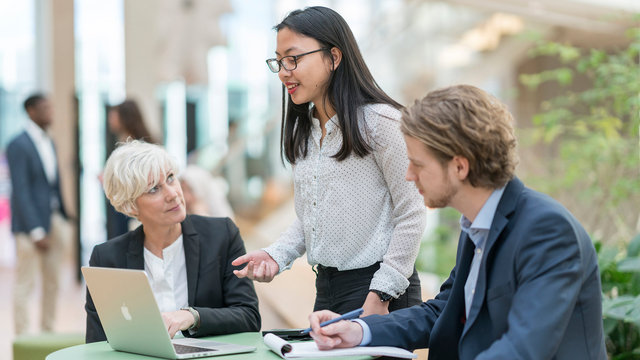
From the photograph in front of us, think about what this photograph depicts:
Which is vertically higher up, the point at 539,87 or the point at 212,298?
the point at 539,87

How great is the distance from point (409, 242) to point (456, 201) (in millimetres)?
446

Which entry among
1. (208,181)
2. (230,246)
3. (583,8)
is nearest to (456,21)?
(583,8)

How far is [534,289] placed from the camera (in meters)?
→ 1.53

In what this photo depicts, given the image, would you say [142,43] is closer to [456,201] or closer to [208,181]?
[208,181]

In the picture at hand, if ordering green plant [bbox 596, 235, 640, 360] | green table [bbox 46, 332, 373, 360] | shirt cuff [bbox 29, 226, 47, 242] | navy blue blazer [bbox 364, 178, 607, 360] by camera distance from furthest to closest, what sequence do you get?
shirt cuff [bbox 29, 226, 47, 242], green plant [bbox 596, 235, 640, 360], green table [bbox 46, 332, 373, 360], navy blue blazer [bbox 364, 178, 607, 360]

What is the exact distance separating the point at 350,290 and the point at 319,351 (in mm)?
458

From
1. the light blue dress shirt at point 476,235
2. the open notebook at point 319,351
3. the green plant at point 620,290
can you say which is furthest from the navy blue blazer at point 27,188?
the light blue dress shirt at point 476,235

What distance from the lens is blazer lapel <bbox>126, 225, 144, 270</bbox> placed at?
2.46 m

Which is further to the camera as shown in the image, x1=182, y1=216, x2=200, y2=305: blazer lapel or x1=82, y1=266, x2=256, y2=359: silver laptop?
x1=182, y1=216, x2=200, y2=305: blazer lapel

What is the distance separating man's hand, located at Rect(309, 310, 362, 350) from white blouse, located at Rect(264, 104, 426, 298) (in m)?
0.29

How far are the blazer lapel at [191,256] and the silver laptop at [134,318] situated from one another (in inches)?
16.3

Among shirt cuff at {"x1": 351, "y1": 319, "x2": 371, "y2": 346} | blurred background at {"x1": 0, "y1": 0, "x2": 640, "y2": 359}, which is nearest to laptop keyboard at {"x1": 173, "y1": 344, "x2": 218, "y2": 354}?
shirt cuff at {"x1": 351, "y1": 319, "x2": 371, "y2": 346}

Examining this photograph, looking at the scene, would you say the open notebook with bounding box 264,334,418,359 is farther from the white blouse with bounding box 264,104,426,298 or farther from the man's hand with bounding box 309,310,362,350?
the white blouse with bounding box 264,104,426,298

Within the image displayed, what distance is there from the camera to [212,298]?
247 centimetres
